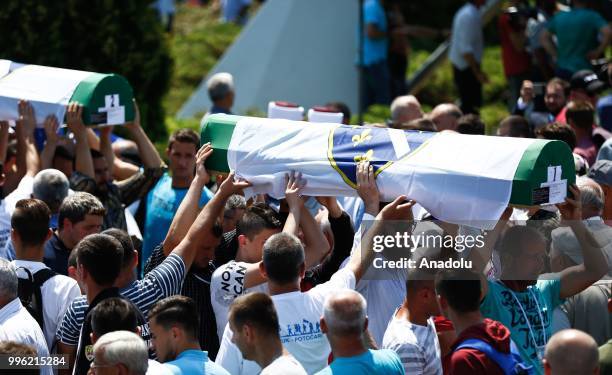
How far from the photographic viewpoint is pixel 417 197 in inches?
246

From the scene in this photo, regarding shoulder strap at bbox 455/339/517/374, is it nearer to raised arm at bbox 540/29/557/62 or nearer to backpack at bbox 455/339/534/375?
backpack at bbox 455/339/534/375

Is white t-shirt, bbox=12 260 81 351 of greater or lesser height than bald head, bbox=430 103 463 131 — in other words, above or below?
below

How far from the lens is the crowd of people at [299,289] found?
5.28 metres

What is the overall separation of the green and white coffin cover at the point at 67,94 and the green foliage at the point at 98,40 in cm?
344

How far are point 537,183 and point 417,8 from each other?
12126 millimetres

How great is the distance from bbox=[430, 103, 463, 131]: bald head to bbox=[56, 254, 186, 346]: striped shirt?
403 centimetres

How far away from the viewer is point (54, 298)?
6586mm

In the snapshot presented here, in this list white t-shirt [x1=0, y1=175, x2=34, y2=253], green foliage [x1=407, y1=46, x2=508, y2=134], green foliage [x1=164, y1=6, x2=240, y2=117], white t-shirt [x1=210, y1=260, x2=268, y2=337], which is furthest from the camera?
green foliage [x1=164, y1=6, x2=240, y2=117]

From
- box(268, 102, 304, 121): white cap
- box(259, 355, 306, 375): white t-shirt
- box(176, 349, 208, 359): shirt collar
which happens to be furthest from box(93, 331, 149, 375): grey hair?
box(268, 102, 304, 121): white cap

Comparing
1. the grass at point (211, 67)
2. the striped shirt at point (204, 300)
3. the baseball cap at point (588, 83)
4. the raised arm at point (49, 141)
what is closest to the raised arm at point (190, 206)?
the striped shirt at point (204, 300)

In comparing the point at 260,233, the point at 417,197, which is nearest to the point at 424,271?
the point at 417,197

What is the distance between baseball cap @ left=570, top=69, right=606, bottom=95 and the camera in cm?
1039

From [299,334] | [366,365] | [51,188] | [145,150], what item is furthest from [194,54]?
[366,365]

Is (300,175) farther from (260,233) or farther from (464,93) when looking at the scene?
(464,93)
